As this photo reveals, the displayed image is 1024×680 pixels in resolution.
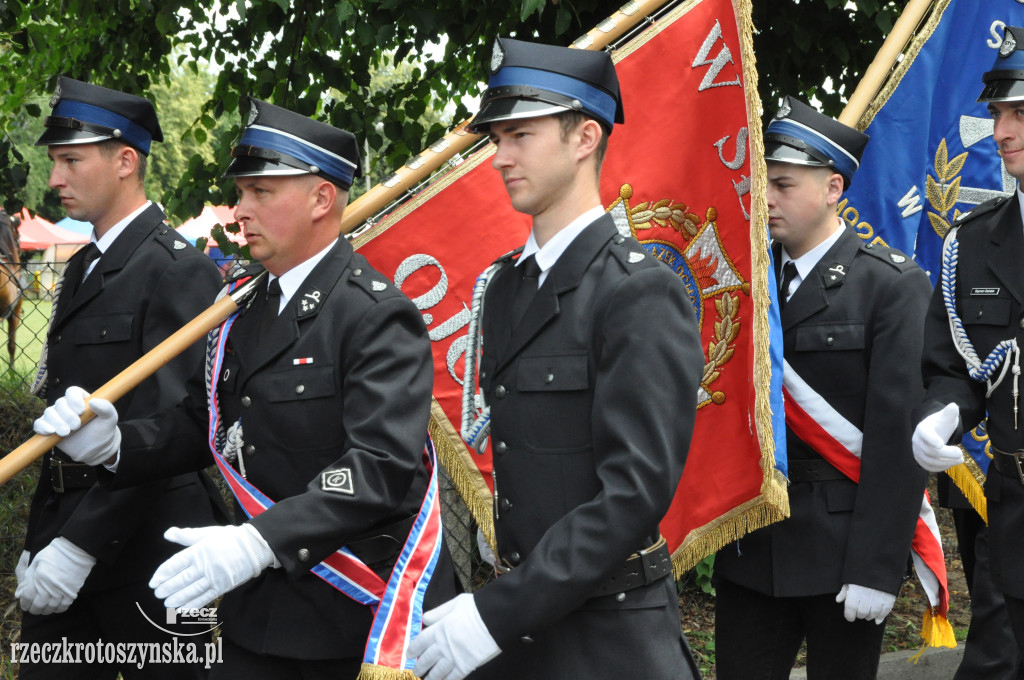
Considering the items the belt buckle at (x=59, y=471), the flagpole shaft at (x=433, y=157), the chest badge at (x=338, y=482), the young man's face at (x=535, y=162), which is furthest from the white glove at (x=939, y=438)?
the belt buckle at (x=59, y=471)

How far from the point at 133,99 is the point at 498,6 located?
2.26 m

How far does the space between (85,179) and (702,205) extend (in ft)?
6.32

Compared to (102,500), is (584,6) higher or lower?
higher

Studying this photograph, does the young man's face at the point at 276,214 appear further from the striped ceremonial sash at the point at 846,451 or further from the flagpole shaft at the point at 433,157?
the striped ceremonial sash at the point at 846,451

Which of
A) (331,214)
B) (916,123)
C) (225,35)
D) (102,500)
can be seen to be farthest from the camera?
(225,35)

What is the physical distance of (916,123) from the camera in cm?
416

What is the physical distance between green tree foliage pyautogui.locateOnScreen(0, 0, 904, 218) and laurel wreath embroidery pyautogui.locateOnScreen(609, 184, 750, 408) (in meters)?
2.00

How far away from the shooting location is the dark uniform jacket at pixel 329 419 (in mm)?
2598

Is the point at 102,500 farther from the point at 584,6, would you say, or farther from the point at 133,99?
the point at 584,6

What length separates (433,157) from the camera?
10.6 ft

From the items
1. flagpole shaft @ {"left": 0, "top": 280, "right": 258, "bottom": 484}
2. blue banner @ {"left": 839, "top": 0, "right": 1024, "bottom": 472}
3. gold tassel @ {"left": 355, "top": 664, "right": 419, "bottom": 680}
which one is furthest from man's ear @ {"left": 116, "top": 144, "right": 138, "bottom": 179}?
blue banner @ {"left": 839, "top": 0, "right": 1024, "bottom": 472}

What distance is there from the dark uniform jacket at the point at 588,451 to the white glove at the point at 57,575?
1550mm

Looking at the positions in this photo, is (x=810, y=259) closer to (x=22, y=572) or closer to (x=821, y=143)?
(x=821, y=143)

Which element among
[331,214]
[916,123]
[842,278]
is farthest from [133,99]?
[916,123]
